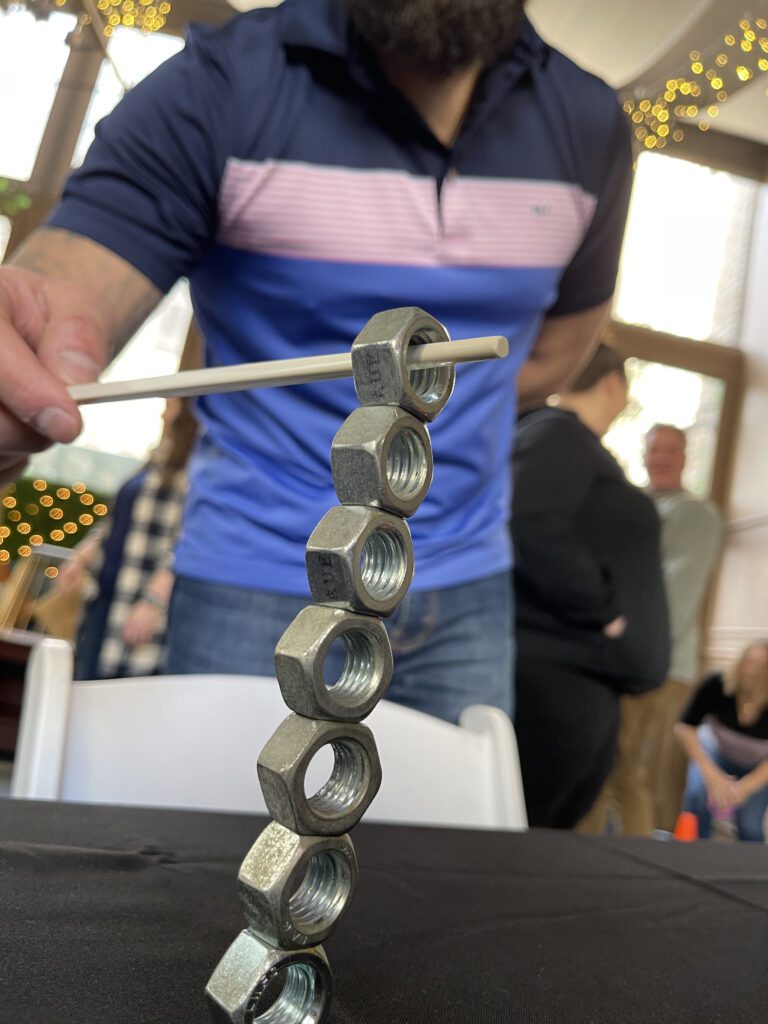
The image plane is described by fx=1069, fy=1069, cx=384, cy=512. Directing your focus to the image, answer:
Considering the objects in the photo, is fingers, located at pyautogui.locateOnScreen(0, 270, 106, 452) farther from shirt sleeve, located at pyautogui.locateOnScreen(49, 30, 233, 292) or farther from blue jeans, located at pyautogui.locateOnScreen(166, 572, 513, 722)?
blue jeans, located at pyautogui.locateOnScreen(166, 572, 513, 722)

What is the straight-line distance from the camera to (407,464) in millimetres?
249

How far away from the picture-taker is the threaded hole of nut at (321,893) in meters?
0.23

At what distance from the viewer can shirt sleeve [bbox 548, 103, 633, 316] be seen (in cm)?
105

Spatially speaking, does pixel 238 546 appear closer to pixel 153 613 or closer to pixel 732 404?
pixel 153 613

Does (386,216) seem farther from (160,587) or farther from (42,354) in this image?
(160,587)

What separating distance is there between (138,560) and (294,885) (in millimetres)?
1905

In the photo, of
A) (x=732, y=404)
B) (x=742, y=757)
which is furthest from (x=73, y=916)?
(x=732, y=404)

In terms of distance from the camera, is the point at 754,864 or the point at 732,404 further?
the point at 732,404

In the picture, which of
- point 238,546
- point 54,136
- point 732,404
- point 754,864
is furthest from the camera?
point 732,404

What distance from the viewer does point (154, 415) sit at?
4469mm

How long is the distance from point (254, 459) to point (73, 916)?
22.6 inches

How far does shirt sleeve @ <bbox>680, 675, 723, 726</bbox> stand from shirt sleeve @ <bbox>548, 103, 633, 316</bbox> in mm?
2365

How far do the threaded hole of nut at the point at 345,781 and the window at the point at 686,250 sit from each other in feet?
16.3

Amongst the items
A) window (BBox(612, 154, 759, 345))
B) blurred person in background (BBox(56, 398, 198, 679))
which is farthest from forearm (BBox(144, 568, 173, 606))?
window (BBox(612, 154, 759, 345))
